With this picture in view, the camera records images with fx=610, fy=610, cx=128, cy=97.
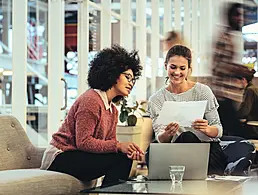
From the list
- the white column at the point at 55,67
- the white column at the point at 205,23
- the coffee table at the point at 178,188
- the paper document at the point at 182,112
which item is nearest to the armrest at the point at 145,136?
the white column at the point at 55,67

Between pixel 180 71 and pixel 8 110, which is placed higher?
pixel 180 71

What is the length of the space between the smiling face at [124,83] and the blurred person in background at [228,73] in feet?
3.69

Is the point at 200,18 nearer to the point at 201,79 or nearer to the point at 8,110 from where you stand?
the point at 201,79

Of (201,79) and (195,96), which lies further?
(201,79)

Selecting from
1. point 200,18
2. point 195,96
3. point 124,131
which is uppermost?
point 200,18

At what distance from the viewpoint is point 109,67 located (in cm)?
375

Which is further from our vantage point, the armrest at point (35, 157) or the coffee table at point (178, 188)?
the armrest at point (35, 157)

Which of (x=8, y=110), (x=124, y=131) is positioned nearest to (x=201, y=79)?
(x=124, y=131)

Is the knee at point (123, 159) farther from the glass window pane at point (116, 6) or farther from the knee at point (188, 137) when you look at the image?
the glass window pane at point (116, 6)

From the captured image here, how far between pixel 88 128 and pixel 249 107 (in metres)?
1.91

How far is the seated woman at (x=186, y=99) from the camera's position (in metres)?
4.05

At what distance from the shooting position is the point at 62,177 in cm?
340

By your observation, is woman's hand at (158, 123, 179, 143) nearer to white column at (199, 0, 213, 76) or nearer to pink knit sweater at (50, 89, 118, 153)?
pink knit sweater at (50, 89, 118, 153)

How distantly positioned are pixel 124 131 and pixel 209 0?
6475 millimetres
